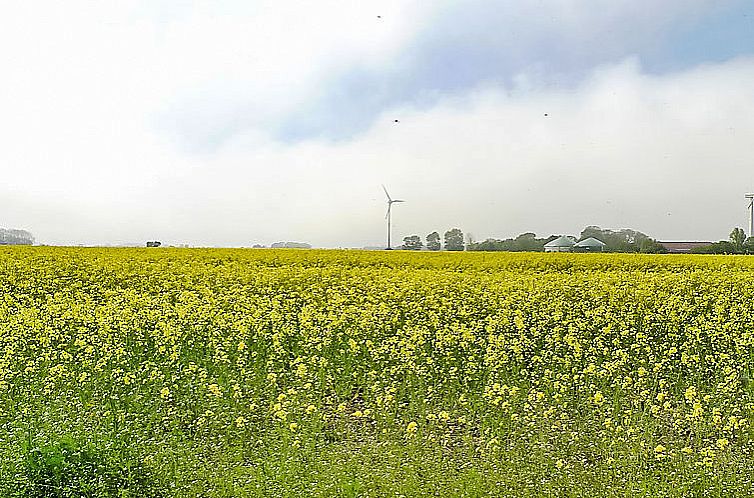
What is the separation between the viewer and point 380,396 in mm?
6129

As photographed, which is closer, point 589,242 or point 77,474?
point 77,474

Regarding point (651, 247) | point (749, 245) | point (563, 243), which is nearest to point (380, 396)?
point (651, 247)

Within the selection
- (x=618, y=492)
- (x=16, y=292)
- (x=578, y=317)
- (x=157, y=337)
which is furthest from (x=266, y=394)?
(x=16, y=292)

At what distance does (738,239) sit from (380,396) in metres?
29.2

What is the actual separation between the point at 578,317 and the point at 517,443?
185 inches

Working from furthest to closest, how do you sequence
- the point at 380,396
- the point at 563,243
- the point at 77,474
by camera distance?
the point at 563,243 → the point at 380,396 → the point at 77,474

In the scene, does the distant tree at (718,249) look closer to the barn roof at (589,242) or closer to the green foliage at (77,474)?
the barn roof at (589,242)

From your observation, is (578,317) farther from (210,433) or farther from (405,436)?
(210,433)

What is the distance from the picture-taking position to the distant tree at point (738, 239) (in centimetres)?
2995

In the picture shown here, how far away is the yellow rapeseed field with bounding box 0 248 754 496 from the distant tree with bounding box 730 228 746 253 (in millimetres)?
19825

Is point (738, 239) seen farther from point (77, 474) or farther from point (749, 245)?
point (77, 474)

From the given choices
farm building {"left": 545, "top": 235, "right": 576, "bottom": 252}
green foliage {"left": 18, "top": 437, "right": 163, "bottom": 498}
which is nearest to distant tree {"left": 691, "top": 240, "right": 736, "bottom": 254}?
farm building {"left": 545, "top": 235, "right": 576, "bottom": 252}

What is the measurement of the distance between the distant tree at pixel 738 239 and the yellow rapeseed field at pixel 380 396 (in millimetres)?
19825

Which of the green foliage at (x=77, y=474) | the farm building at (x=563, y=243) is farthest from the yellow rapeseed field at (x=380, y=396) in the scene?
the farm building at (x=563, y=243)
